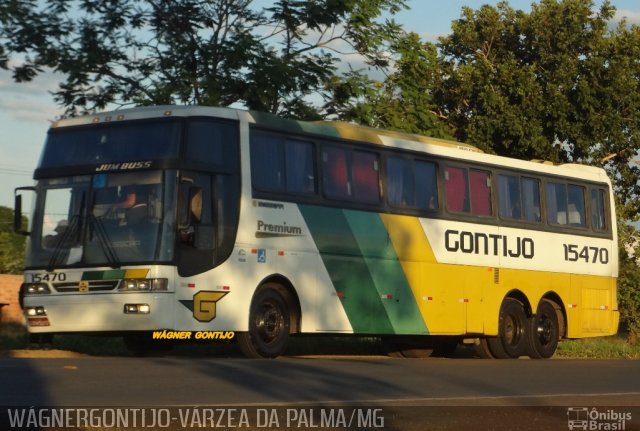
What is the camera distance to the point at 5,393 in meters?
10.8

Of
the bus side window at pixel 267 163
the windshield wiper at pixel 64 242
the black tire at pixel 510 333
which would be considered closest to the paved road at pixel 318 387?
the windshield wiper at pixel 64 242

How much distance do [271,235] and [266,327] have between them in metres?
1.26

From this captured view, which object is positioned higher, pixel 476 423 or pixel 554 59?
pixel 554 59

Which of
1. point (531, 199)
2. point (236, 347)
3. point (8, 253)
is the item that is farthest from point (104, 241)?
point (8, 253)

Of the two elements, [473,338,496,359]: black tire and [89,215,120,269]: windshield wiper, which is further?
[473,338,496,359]: black tire

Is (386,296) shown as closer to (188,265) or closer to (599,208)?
(188,265)

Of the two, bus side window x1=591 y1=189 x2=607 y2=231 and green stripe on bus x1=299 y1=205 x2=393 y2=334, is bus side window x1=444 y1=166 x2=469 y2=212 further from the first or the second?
bus side window x1=591 y1=189 x2=607 y2=231

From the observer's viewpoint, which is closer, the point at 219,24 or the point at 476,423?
the point at 476,423

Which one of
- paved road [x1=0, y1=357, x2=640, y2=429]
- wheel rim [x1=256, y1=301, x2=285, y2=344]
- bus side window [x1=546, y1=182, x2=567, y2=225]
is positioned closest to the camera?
paved road [x1=0, y1=357, x2=640, y2=429]

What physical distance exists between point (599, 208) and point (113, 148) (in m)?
11.1

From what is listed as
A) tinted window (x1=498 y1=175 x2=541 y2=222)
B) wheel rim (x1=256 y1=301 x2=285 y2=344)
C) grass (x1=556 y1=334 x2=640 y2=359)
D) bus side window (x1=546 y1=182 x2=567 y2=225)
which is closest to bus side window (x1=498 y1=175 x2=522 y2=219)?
tinted window (x1=498 y1=175 x2=541 y2=222)

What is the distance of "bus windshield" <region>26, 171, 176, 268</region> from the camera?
18219 mm

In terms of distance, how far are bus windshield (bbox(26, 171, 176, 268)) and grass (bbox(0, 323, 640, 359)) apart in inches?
76.1

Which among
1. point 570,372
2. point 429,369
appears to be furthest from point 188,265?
point 570,372
